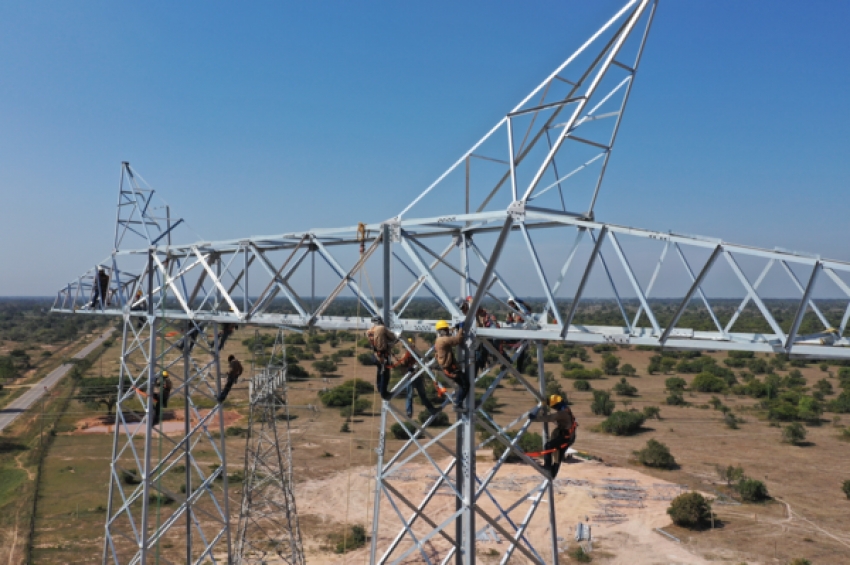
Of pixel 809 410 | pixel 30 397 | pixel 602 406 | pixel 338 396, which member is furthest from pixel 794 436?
pixel 30 397

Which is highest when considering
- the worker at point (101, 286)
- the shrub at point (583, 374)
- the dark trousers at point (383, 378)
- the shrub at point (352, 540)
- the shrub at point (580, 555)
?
the worker at point (101, 286)

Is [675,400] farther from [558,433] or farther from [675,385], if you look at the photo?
[558,433]

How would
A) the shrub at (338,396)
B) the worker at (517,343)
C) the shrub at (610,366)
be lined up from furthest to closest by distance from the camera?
1. the shrub at (610,366)
2. the shrub at (338,396)
3. the worker at (517,343)

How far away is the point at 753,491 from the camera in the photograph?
27016 millimetres

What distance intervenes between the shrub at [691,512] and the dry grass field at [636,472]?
1.73 feet

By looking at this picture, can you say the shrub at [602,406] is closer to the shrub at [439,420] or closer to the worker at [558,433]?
the shrub at [439,420]

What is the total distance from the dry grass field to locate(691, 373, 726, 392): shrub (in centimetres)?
256

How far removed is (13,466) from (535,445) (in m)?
28.9

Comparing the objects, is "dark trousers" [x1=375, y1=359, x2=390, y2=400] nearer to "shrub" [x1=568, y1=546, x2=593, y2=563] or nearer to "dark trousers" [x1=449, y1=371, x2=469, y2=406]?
"dark trousers" [x1=449, y1=371, x2=469, y2=406]

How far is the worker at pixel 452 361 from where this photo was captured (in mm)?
7566

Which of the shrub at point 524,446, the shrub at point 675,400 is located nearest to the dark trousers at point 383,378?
the shrub at point 524,446

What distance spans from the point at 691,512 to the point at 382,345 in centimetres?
2182

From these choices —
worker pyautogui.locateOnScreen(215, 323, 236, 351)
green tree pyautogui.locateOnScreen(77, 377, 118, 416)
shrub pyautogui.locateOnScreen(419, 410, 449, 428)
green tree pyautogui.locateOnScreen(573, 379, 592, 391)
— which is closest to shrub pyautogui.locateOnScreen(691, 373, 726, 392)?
green tree pyautogui.locateOnScreen(573, 379, 592, 391)

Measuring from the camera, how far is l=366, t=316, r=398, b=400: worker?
831cm
